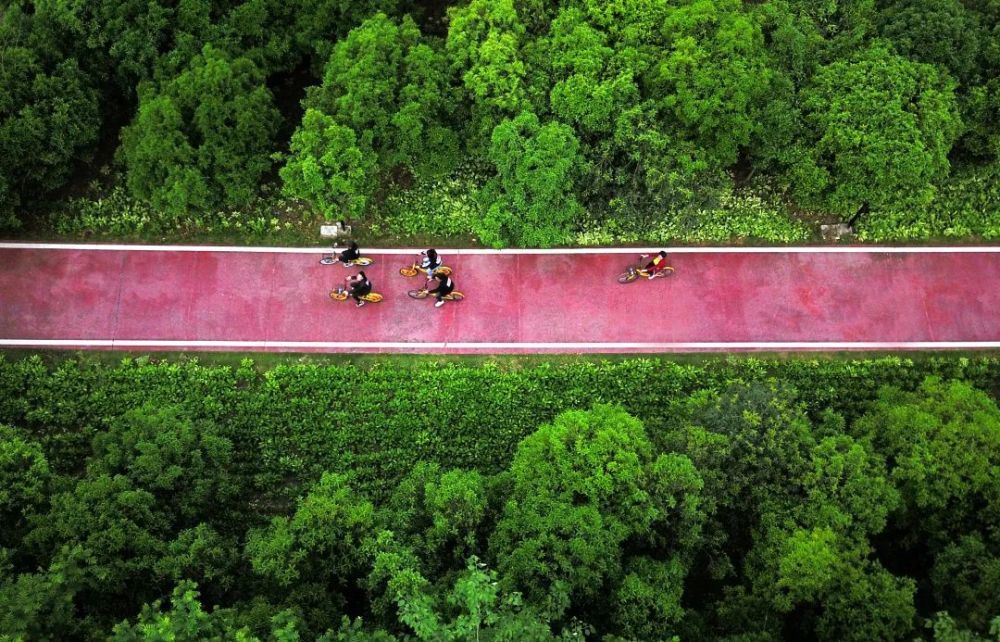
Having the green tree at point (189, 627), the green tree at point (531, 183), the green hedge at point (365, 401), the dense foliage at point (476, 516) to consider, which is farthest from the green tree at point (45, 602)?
the green tree at point (531, 183)

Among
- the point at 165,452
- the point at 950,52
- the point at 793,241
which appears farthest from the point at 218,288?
the point at 950,52

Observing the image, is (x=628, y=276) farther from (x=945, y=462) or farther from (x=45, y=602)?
(x=45, y=602)

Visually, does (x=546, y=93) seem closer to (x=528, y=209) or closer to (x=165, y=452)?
(x=528, y=209)

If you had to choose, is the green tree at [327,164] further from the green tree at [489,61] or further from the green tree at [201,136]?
the green tree at [489,61]

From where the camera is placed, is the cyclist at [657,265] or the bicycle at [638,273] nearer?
the cyclist at [657,265]

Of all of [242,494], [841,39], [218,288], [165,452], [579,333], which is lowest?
[242,494]

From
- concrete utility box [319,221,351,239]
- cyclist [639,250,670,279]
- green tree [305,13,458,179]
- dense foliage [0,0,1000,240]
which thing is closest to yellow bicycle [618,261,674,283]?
cyclist [639,250,670,279]
